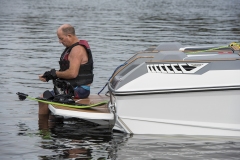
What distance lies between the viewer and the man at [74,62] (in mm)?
8438

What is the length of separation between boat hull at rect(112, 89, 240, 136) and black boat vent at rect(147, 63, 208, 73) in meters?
0.27

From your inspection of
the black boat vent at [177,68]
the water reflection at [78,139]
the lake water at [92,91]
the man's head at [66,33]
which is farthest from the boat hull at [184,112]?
the man's head at [66,33]

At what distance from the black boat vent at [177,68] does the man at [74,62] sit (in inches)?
48.4

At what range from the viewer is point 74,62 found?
27.6 ft

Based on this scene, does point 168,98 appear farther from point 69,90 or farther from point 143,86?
point 69,90

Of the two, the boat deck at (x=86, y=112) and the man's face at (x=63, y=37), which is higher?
the man's face at (x=63, y=37)

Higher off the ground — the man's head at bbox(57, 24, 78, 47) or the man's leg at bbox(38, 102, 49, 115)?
the man's head at bbox(57, 24, 78, 47)

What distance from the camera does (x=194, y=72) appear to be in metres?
7.50

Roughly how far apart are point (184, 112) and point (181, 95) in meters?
0.22

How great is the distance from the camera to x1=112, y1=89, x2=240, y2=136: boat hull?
7465 millimetres

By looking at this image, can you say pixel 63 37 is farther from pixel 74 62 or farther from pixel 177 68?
pixel 177 68

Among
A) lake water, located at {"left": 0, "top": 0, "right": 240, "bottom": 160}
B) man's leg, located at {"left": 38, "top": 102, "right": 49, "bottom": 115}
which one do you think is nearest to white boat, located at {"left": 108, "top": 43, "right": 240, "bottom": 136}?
lake water, located at {"left": 0, "top": 0, "right": 240, "bottom": 160}

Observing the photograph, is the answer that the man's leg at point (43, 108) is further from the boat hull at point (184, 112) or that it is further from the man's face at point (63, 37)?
the boat hull at point (184, 112)

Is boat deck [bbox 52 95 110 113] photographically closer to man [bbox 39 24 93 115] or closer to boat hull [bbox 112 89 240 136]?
man [bbox 39 24 93 115]
